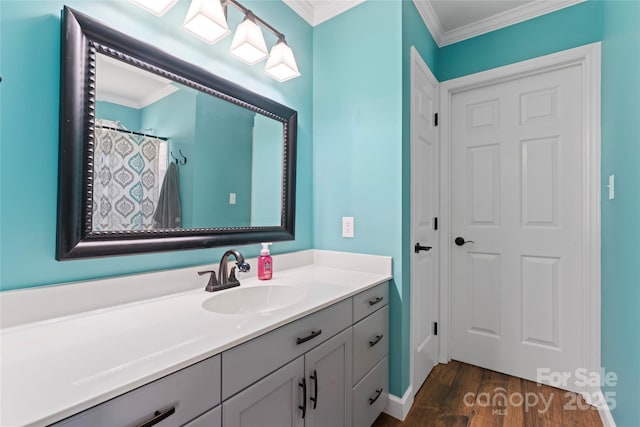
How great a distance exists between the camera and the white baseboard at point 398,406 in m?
1.57

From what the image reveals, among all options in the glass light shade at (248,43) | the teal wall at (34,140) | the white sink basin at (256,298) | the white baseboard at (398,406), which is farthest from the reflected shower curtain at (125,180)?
the white baseboard at (398,406)

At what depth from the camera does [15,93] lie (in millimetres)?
834

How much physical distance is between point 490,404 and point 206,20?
2473mm

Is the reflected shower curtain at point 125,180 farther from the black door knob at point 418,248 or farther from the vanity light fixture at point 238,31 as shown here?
the black door knob at point 418,248

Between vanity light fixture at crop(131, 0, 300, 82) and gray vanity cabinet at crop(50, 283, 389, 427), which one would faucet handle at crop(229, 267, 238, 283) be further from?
vanity light fixture at crop(131, 0, 300, 82)

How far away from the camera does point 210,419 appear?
2.34 ft

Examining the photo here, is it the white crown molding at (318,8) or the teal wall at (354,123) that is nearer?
the teal wall at (354,123)

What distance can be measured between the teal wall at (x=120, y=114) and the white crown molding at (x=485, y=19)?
1701 mm

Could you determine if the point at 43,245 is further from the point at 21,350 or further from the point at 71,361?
the point at 71,361

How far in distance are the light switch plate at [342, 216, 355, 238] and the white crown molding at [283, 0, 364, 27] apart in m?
1.31

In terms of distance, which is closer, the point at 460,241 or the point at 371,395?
the point at 371,395

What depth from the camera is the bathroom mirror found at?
925mm

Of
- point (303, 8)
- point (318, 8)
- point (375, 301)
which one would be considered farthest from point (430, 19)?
point (375, 301)

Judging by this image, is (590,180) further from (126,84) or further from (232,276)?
(126,84)
